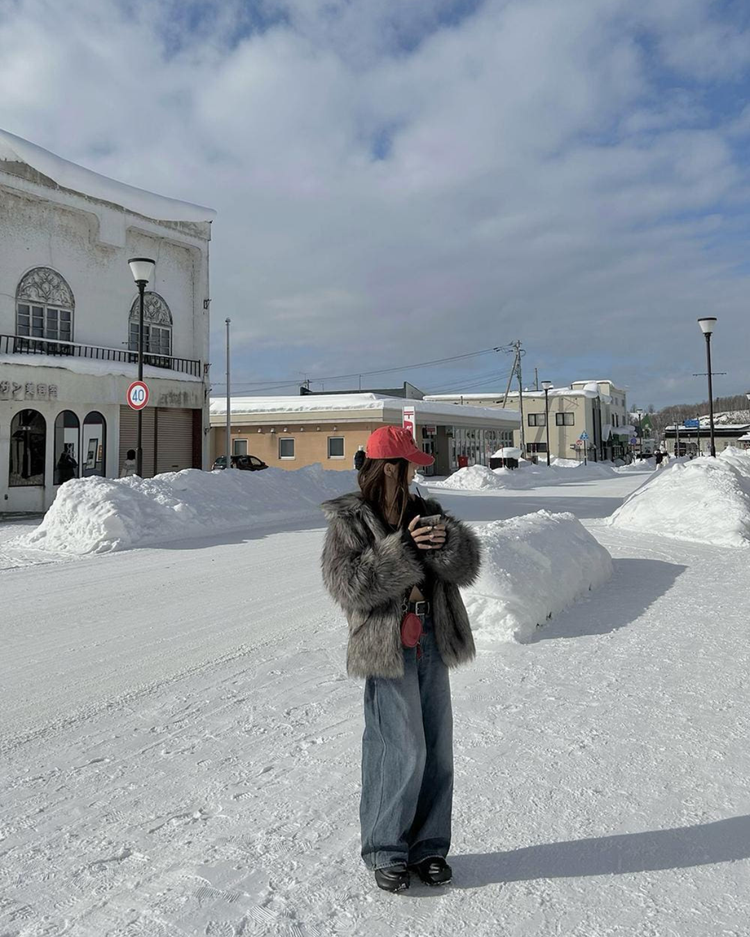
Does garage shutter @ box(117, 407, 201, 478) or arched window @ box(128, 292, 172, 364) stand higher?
arched window @ box(128, 292, 172, 364)

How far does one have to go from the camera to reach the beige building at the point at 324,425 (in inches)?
1594

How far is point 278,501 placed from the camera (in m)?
18.8

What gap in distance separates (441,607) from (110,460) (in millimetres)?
19196

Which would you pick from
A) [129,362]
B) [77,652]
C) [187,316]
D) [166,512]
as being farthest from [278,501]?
[77,652]

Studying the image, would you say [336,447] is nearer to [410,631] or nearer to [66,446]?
[66,446]

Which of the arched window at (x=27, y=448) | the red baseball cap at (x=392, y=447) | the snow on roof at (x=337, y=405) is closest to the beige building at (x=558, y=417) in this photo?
the snow on roof at (x=337, y=405)

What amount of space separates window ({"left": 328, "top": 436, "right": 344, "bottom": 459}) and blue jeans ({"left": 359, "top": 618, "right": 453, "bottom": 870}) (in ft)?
124

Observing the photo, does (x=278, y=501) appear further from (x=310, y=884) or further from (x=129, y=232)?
(x=310, y=884)

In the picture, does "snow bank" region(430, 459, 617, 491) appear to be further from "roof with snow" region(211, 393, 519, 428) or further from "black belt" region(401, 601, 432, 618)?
"black belt" region(401, 601, 432, 618)

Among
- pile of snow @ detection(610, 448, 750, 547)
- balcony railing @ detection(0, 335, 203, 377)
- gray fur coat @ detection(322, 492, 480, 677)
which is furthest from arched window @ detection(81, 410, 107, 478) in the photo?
gray fur coat @ detection(322, 492, 480, 677)

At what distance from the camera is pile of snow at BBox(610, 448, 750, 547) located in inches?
491

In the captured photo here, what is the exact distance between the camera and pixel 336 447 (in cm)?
4122

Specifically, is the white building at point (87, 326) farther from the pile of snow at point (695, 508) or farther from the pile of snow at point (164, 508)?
the pile of snow at point (695, 508)

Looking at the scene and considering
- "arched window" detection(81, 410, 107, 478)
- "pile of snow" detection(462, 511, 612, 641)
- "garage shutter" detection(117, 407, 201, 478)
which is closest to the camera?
"pile of snow" detection(462, 511, 612, 641)
